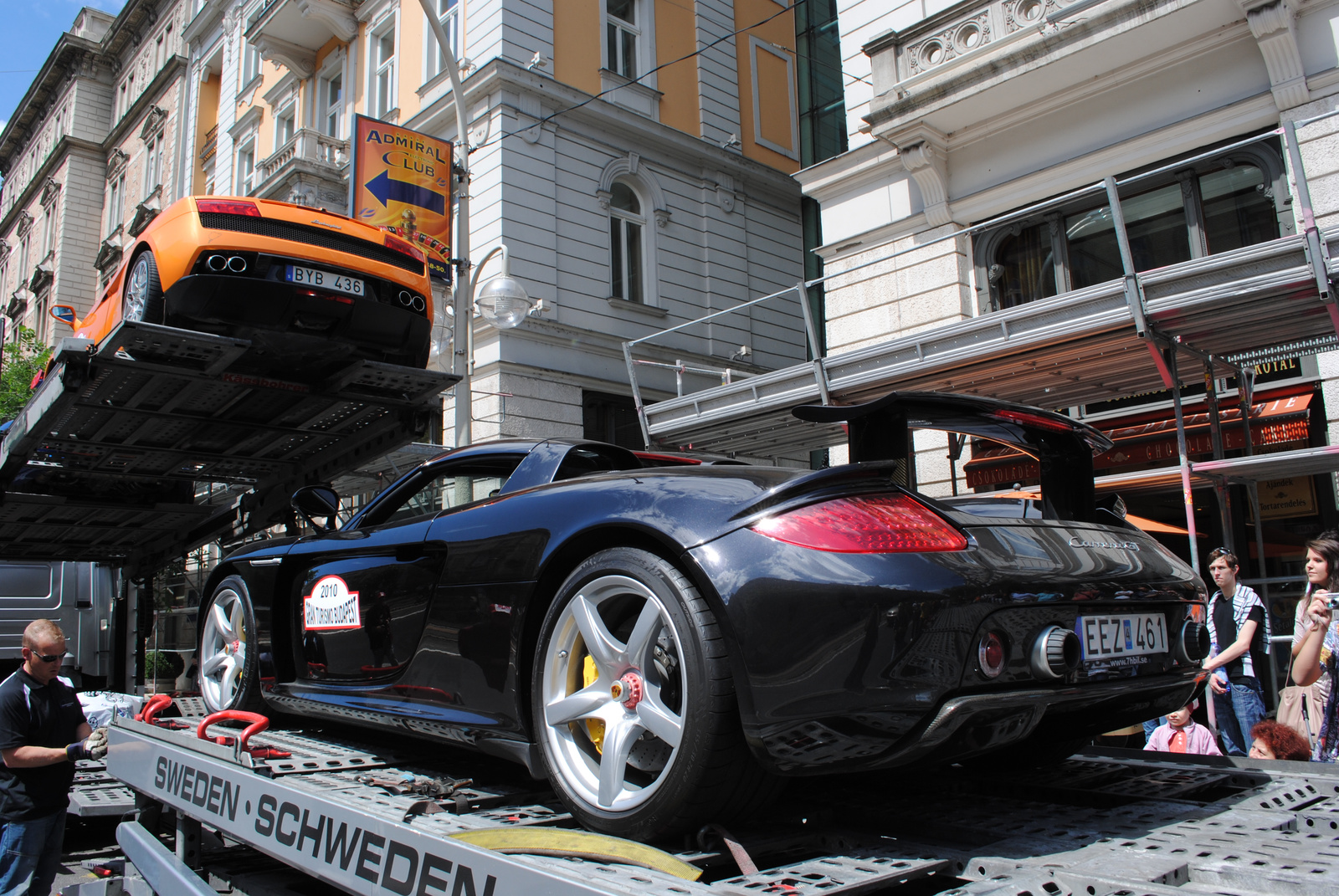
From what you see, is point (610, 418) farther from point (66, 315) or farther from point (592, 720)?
point (592, 720)

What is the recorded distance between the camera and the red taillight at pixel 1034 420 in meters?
Answer: 2.56

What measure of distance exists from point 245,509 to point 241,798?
453cm

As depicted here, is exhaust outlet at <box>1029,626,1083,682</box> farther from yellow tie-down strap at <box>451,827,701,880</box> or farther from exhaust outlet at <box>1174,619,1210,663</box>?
yellow tie-down strap at <box>451,827,701,880</box>

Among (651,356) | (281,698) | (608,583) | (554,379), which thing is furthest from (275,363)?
(651,356)

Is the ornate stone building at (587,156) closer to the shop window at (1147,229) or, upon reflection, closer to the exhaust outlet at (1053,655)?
the shop window at (1147,229)

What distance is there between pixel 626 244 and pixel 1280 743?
16.6m

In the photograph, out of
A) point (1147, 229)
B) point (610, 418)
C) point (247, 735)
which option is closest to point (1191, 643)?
point (247, 735)

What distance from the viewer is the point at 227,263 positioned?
5090 mm

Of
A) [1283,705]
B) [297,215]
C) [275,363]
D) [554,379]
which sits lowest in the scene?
[1283,705]

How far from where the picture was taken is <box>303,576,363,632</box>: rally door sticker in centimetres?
318

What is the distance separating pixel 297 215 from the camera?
5.45 metres

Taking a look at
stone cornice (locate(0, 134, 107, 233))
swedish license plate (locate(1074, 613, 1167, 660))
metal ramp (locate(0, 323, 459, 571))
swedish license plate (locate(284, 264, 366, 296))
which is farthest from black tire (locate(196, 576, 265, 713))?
stone cornice (locate(0, 134, 107, 233))

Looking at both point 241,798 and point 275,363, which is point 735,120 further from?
point 241,798

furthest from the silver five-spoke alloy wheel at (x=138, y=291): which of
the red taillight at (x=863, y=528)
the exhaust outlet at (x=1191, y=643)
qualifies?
the exhaust outlet at (x=1191, y=643)
